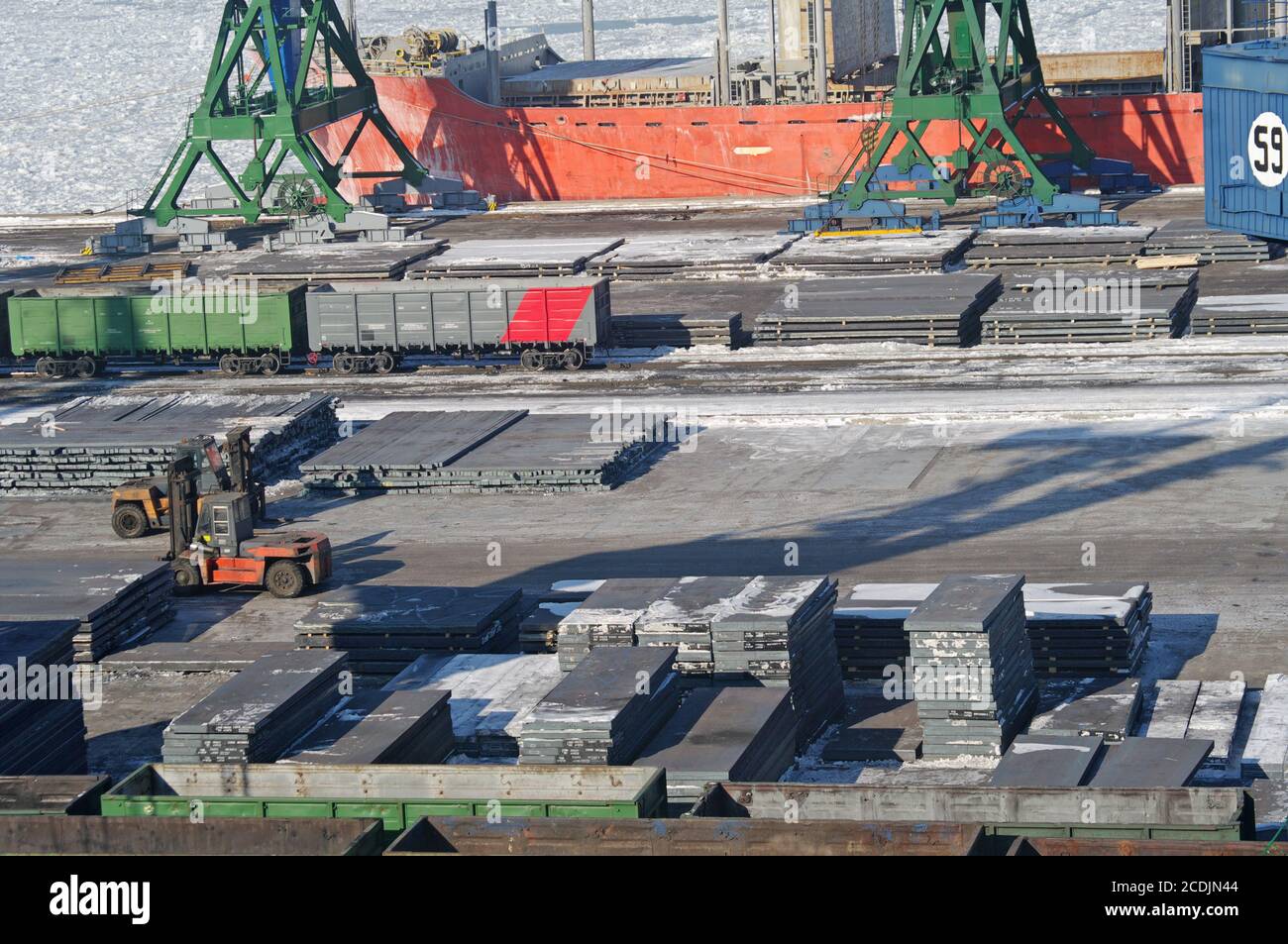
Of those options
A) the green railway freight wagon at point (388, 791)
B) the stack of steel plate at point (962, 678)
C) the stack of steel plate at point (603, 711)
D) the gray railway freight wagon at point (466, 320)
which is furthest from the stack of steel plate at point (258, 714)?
the gray railway freight wagon at point (466, 320)

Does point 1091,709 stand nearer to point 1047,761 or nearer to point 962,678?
point 962,678

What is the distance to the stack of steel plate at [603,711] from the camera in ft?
66.0

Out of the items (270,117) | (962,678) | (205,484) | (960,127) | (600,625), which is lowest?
(962,678)

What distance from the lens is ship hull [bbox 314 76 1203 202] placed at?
2566 inches

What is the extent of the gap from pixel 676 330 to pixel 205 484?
56.4ft

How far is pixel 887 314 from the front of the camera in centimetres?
4478

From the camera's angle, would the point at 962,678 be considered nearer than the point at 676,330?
Yes

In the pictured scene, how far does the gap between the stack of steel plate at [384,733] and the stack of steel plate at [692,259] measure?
3139 cm

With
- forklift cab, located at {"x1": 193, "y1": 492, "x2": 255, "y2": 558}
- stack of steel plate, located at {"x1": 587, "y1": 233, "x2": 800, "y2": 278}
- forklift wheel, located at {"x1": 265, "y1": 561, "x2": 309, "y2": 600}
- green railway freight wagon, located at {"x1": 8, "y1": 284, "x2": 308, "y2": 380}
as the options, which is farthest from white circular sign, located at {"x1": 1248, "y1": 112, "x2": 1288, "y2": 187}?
stack of steel plate, located at {"x1": 587, "y1": 233, "x2": 800, "y2": 278}

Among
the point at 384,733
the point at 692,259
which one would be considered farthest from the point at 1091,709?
the point at 692,259

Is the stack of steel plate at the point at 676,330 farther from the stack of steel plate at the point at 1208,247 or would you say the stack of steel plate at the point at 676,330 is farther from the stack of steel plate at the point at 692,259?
the stack of steel plate at the point at 1208,247

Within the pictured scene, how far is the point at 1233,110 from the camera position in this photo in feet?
78.5

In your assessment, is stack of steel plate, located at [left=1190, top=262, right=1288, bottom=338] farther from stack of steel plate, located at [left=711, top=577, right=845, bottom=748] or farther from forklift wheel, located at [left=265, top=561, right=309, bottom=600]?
forklift wheel, located at [left=265, top=561, right=309, bottom=600]

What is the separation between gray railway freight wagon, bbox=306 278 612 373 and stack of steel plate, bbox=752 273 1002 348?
14.7ft
